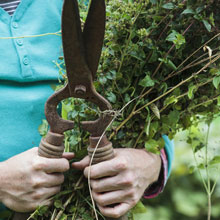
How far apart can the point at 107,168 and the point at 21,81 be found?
0.41 metres

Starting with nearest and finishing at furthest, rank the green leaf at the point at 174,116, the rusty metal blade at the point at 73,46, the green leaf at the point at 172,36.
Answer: the rusty metal blade at the point at 73,46, the green leaf at the point at 172,36, the green leaf at the point at 174,116

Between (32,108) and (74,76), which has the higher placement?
(74,76)

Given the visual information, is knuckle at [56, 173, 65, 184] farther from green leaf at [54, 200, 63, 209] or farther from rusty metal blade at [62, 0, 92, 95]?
rusty metal blade at [62, 0, 92, 95]

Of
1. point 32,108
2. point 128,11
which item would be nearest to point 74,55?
point 128,11

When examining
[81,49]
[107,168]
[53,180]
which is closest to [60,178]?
[53,180]

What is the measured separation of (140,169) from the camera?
36.5 inches

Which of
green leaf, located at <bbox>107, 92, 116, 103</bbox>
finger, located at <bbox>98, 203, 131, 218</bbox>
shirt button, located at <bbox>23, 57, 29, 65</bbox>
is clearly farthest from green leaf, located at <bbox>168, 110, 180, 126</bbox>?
shirt button, located at <bbox>23, 57, 29, 65</bbox>

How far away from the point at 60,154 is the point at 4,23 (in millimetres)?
483

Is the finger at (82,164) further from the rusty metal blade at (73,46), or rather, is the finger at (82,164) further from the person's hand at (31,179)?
the rusty metal blade at (73,46)

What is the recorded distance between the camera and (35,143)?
3.42ft

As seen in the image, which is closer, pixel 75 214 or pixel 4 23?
pixel 75 214

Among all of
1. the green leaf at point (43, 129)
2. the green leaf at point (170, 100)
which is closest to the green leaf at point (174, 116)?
the green leaf at point (170, 100)

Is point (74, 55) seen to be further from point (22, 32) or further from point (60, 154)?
point (22, 32)

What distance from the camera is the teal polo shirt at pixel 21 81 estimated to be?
3.32ft
